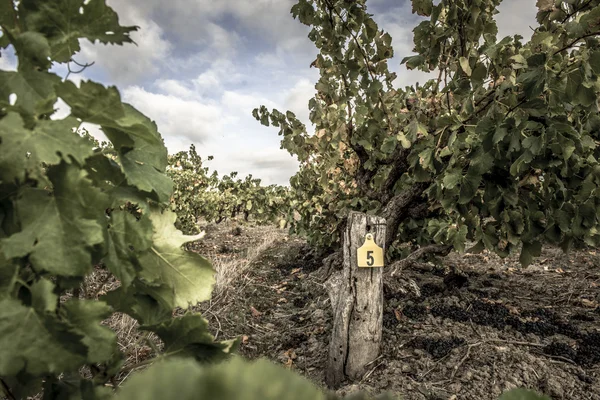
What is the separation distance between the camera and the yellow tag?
10.3 ft

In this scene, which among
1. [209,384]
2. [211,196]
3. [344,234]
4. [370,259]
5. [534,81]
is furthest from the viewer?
[211,196]

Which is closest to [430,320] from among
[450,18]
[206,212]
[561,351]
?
[561,351]

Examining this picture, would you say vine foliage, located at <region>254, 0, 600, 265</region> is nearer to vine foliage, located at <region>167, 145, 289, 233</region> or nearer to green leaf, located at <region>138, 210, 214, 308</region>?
green leaf, located at <region>138, 210, 214, 308</region>

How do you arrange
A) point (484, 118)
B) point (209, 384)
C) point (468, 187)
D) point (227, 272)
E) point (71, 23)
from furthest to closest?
point (227, 272), point (468, 187), point (484, 118), point (71, 23), point (209, 384)

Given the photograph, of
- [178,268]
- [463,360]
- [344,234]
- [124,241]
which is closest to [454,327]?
[463,360]

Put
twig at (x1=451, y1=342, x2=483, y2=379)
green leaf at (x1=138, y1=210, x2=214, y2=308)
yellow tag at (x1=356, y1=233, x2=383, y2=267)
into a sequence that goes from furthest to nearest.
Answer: yellow tag at (x1=356, y1=233, x2=383, y2=267) < twig at (x1=451, y1=342, x2=483, y2=379) < green leaf at (x1=138, y1=210, x2=214, y2=308)

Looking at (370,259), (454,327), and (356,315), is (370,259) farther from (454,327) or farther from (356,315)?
(454,327)

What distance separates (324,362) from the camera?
347cm

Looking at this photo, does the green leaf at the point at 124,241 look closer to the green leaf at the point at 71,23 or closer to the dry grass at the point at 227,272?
the green leaf at the point at 71,23

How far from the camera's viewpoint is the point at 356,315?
3172 millimetres

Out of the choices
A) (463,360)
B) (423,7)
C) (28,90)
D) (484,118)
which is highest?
(423,7)

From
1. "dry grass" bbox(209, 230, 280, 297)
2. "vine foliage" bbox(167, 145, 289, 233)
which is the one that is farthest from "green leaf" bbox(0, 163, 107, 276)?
"vine foliage" bbox(167, 145, 289, 233)

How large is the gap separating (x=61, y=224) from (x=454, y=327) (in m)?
3.79

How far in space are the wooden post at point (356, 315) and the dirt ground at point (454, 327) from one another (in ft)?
0.46
